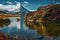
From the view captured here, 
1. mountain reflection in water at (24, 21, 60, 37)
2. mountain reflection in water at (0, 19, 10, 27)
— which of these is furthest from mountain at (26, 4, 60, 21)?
mountain reflection in water at (0, 19, 10, 27)

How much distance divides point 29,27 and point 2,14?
0.49 m

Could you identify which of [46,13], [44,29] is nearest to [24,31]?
[44,29]

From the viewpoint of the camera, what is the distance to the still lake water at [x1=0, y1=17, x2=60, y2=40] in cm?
203

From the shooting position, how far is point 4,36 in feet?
6.65

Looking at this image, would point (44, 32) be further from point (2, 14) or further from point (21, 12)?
point (2, 14)

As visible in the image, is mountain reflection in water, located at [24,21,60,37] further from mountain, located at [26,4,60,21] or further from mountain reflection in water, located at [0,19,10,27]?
mountain reflection in water, located at [0,19,10,27]

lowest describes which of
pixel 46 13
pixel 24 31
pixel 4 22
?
pixel 24 31

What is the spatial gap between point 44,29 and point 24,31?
0.33 meters

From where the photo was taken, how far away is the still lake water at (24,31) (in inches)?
79.7

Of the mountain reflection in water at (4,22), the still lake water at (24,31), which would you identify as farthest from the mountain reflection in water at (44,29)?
the mountain reflection in water at (4,22)

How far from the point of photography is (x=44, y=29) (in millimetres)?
2055

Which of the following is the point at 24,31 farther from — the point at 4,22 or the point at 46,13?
the point at 46,13

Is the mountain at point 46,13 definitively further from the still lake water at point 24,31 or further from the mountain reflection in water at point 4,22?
the mountain reflection in water at point 4,22

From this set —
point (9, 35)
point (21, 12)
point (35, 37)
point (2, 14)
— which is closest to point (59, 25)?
point (35, 37)
